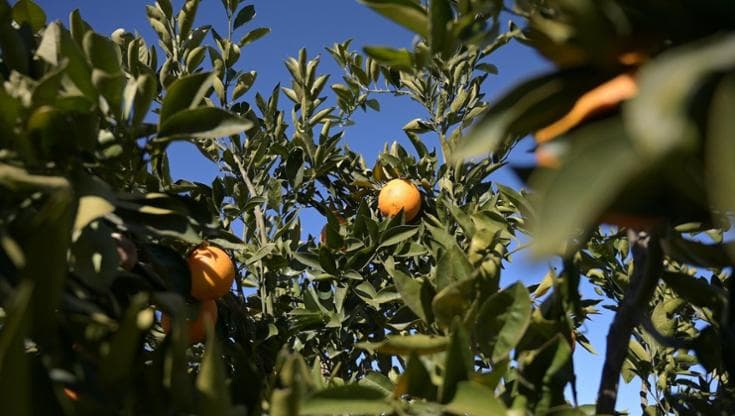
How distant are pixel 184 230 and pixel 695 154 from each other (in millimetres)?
672

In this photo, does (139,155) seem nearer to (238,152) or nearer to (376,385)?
(376,385)

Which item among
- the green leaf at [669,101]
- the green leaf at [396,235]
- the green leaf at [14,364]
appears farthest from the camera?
the green leaf at [396,235]

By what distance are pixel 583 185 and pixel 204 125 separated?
629 millimetres

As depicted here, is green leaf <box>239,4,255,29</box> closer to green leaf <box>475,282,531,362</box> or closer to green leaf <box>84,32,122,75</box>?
green leaf <box>84,32,122,75</box>

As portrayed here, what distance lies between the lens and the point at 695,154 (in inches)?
20.2

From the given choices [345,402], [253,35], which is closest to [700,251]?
[345,402]

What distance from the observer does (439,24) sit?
743mm

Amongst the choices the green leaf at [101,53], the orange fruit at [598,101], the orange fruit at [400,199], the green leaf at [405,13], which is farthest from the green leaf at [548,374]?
the orange fruit at [400,199]

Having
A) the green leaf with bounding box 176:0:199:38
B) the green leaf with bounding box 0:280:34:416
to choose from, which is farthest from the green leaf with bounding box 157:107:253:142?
the green leaf with bounding box 176:0:199:38

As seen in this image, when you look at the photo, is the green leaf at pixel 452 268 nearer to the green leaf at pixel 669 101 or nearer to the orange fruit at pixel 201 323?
the green leaf at pixel 669 101

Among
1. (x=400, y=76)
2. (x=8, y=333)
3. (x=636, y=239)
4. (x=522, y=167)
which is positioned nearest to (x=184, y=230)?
(x=8, y=333)

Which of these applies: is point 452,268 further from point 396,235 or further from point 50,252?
point 396,235

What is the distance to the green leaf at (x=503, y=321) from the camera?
2.62 ft

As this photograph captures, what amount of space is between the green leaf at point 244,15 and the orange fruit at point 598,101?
2.18 meters
